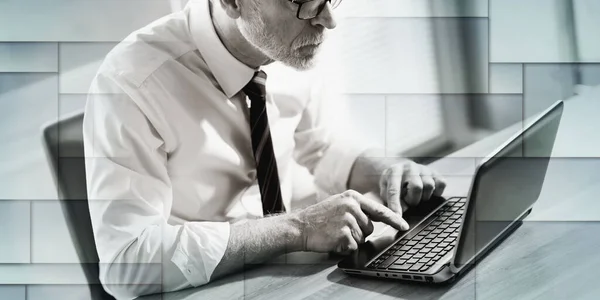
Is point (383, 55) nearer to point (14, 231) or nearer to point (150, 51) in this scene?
point (150, 51)

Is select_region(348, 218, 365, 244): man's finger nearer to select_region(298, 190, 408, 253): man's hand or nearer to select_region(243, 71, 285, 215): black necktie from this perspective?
select_region(298, 190, 408, 253): man's hand

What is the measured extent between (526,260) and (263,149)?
0.66 metres

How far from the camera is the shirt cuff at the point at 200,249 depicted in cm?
167

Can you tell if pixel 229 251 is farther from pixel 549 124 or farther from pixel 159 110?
pixel 549 124

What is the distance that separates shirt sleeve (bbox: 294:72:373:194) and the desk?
0.77ft

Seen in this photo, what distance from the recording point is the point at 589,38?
1.98m

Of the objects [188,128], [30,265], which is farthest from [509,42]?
[30,265]

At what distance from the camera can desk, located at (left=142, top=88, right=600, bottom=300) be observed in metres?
1.54

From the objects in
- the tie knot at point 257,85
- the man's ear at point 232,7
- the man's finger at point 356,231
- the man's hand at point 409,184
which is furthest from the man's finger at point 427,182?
the man's ear at point 232,7

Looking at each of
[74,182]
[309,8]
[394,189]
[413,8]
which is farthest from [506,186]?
[74,182]

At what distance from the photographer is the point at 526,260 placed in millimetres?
1677

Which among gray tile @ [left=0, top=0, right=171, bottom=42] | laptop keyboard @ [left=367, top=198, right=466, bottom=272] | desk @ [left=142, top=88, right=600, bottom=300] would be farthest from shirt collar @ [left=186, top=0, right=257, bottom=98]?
laptop keyboard @ [left=367, top=198, right=466, bottom=272]

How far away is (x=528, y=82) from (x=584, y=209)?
369 mm

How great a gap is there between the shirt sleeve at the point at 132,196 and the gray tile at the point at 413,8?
562 millimetres
